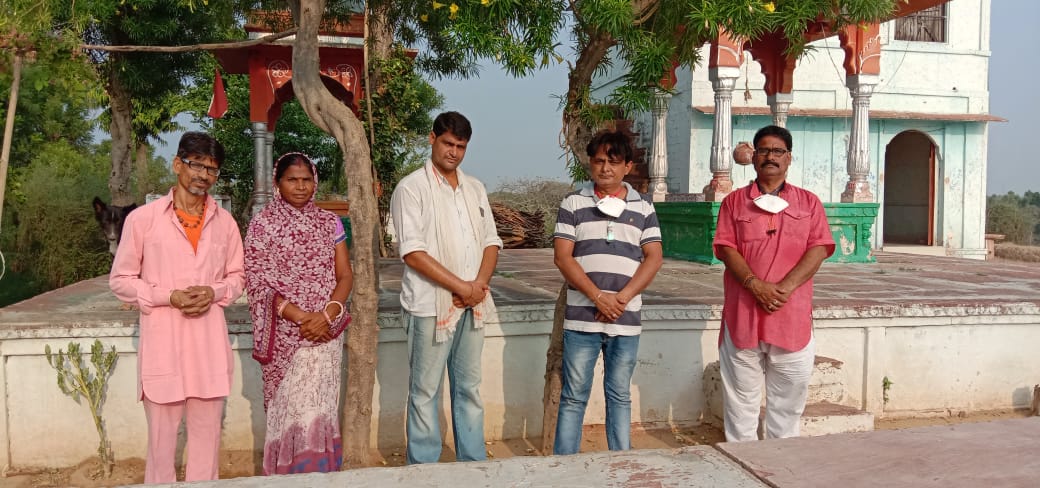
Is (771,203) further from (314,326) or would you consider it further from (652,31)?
(314,326)

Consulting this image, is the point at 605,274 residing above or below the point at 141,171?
below

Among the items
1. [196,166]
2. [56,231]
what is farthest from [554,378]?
[56,231]

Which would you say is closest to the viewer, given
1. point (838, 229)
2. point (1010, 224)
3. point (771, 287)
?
point (771, 287)

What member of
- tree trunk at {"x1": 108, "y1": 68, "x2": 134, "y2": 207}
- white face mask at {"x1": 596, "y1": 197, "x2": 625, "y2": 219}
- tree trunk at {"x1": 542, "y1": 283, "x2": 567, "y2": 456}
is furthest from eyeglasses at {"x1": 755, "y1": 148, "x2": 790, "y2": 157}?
tree trunk at {"x1": 108, "y1": 68, "x2": 134, "y2": 207}

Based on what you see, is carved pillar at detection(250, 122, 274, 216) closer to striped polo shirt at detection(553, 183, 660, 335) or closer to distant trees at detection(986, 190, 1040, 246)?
striped polo shirt at detection(553, 183, 660, 335)

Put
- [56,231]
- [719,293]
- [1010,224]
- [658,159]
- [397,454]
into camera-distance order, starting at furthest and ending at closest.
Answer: [1010,224]
[56,231]
[658,159]
[719,293]
[397,454]

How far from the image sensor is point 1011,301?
5.46 m

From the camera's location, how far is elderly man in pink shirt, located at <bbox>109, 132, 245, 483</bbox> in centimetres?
302

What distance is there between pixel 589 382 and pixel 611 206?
2.72 ft

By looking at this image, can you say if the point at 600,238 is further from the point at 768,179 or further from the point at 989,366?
the point at 989,366

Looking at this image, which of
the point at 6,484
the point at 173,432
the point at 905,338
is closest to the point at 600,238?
the point at 173,432

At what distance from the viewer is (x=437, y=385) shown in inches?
132

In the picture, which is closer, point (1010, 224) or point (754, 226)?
point (754, 226)

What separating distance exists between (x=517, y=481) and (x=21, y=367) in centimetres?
356
